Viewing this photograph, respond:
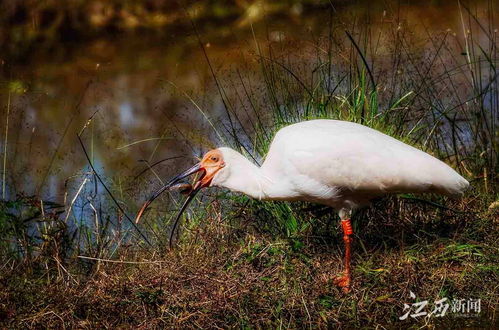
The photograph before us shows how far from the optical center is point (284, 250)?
4730mm

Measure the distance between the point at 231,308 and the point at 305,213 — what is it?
951 millimetres

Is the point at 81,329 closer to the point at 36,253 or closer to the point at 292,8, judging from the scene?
the point at 36,253

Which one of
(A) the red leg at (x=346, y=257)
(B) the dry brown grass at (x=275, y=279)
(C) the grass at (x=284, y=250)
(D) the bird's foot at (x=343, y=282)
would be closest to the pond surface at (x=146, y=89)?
(C) the grass at (x=284, y=250)

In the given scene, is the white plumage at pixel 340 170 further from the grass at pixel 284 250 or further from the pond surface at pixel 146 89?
the pond surface at pixel 146 89

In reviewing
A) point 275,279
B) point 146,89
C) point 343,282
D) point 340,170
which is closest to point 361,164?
point 340,170

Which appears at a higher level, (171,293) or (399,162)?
(399,162)

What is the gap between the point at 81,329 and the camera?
4.22m

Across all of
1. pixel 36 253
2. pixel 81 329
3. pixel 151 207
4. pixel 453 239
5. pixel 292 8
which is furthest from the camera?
pixel 292 8

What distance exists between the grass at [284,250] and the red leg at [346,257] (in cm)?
5

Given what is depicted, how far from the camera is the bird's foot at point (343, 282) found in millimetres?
4414

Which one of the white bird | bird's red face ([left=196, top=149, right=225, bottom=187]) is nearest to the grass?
the white bird

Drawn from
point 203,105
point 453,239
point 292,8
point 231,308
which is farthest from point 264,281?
point 292,8

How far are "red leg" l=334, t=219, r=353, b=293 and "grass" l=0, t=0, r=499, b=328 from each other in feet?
0.17

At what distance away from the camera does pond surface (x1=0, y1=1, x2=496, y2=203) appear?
20.6 ft
